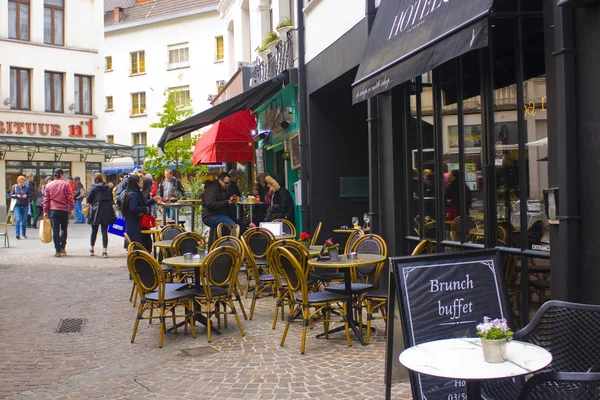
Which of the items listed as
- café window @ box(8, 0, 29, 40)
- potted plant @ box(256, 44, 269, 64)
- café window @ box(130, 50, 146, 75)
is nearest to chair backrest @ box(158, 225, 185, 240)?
potted plant @ box(256, 44, 269, 64)

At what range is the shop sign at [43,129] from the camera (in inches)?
1210

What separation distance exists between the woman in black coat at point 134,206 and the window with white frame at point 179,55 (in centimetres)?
3195

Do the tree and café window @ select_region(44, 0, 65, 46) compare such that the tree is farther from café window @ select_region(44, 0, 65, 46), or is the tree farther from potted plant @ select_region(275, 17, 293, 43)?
café window @ select_region(44, 0, 65, 46)

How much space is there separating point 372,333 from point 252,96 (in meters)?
6.93

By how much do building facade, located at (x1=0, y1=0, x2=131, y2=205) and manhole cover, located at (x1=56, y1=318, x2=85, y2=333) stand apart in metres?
23.3

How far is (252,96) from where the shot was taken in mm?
12992

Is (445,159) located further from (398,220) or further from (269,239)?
(269,239)

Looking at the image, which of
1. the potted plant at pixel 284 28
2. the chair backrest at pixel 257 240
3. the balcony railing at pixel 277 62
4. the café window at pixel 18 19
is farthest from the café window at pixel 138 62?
the chair backrest at pixel 257 240

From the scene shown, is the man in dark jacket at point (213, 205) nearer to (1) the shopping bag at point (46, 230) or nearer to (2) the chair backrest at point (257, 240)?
(2) the chair backrest at point (257, 240)

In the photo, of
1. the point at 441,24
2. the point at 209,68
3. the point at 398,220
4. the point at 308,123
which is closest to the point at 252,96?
the point at 308,123

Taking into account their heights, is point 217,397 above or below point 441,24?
below

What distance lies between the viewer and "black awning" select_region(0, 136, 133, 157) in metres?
30.0

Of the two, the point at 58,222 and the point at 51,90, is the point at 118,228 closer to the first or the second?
the point at 58,222

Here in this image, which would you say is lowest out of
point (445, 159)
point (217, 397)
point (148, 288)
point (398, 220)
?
point (217, 397)
